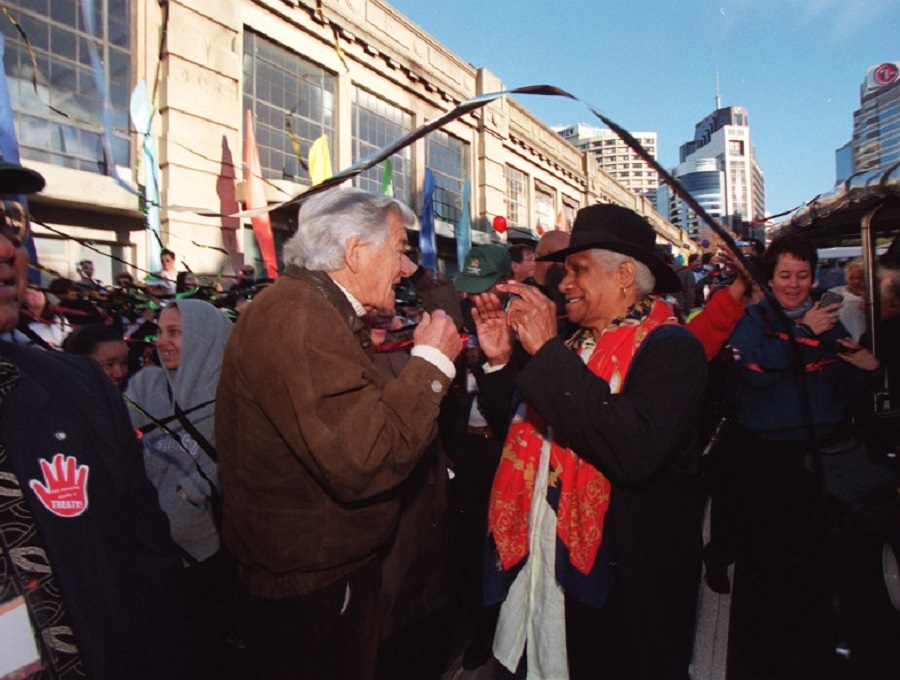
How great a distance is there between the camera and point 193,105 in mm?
8922

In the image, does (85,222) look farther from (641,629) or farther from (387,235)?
(641,629)

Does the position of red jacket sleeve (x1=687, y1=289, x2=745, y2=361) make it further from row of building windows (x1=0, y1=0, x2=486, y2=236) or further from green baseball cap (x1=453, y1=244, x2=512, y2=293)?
row of building windows (x1=0, y1=0, x2=486, y2=236)

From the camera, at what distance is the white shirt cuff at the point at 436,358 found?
1602 mm

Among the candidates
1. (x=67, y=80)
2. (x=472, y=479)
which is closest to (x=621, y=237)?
(x=472, y=479)

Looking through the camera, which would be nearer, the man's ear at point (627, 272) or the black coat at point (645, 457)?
the black coat at point (645, 457)

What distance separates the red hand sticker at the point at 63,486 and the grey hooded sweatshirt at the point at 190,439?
1381 millimetres

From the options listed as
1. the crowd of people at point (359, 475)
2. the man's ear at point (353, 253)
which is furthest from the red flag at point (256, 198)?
the man's ear at point (353, 253)

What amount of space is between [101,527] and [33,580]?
0.17 m

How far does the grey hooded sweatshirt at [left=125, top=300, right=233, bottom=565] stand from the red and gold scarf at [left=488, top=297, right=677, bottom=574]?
1484 millimetres

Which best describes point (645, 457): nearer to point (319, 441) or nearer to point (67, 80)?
point (319, 441)

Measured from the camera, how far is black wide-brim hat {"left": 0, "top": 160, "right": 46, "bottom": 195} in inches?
50.3

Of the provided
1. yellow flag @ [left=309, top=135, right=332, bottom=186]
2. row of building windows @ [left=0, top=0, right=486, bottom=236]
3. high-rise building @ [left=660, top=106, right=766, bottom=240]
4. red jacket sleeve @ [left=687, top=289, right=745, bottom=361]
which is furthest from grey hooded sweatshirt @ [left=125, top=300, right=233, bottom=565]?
high-rise building @ [left=660, top=106, right=766, bottom=240]

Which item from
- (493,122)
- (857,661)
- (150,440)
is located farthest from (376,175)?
(857,661)

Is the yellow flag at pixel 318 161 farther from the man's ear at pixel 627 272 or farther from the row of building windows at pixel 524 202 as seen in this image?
the row of building windows at pixel 524 202
